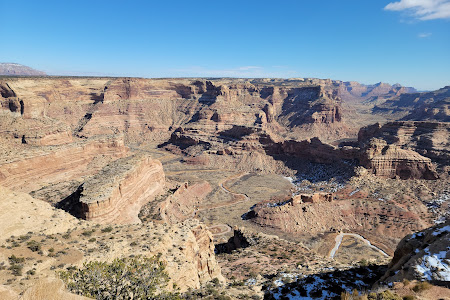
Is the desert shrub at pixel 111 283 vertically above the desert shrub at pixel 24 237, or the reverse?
the desert shrub at pixel 111 283

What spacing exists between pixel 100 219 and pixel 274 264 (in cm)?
2348

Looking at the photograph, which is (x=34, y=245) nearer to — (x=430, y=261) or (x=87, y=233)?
(x=87, y=233)

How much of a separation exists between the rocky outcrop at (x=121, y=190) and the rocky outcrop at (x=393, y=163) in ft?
172

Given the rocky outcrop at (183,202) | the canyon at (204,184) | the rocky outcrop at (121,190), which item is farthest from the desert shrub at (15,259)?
the rocky outcrop at (183,202)

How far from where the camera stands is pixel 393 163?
67938mm

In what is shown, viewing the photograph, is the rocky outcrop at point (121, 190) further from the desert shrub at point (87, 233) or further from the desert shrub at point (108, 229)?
the desert shrub at point (87, 233)

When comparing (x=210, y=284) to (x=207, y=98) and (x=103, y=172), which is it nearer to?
(x=103, y=172)

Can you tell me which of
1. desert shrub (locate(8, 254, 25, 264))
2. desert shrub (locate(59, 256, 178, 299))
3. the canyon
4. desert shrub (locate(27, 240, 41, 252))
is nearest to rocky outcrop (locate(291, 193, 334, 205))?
the canyon

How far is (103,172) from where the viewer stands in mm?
47531

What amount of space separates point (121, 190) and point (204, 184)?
102 ft

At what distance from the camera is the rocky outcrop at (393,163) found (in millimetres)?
66875

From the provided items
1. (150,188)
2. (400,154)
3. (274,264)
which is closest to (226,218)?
(150,188)

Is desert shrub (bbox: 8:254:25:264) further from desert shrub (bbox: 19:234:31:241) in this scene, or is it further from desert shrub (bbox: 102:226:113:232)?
desert shrub (bbox: 102:226:113:232)

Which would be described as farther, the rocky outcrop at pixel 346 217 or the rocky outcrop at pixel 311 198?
the rocky outcrop at pixel 311 198
